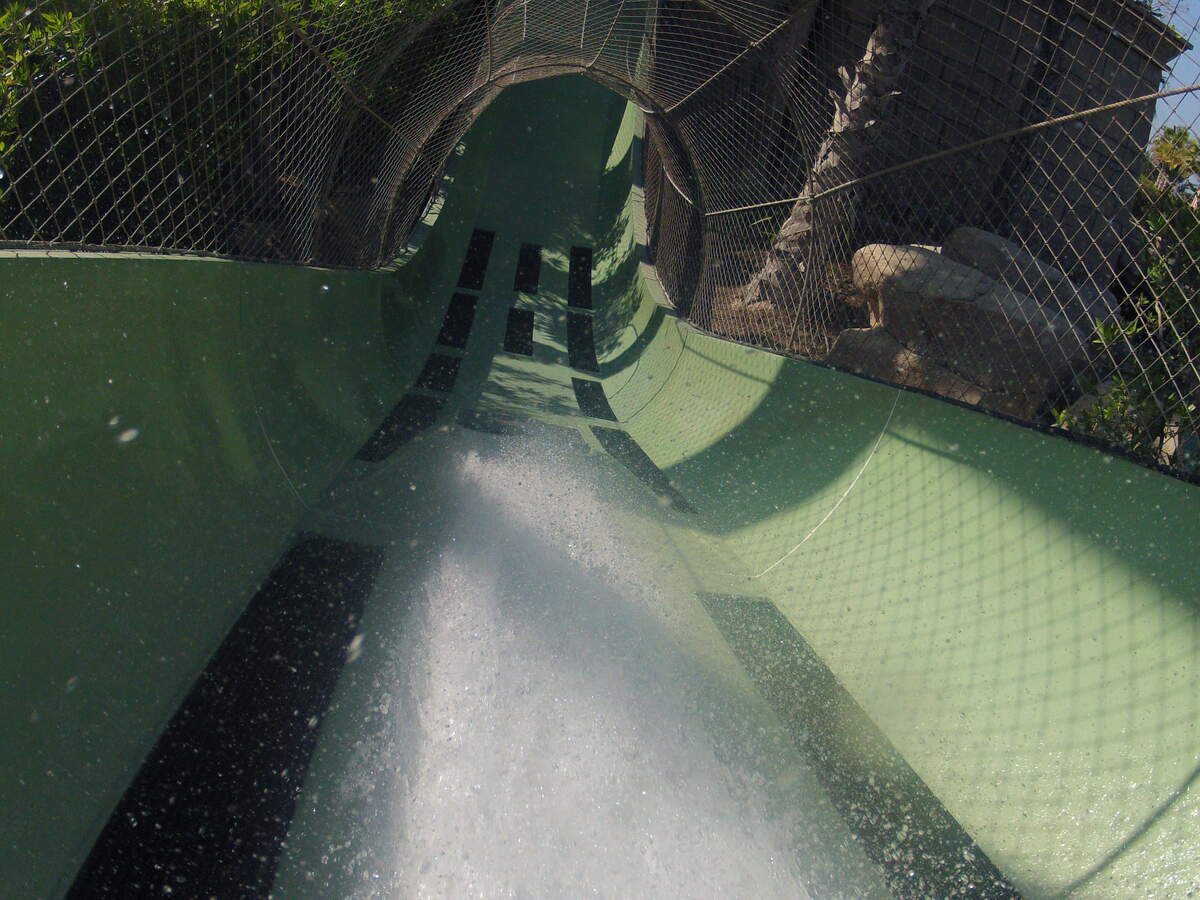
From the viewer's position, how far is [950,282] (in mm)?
6672

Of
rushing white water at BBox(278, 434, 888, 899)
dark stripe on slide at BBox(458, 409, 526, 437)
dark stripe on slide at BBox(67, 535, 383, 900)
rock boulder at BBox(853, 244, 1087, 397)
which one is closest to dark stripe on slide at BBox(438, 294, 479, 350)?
dark stripe on slide at BBox(458, 409, 526, 437)

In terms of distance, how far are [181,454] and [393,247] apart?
533cm

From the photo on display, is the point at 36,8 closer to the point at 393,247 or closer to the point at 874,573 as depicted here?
the point at 874,573

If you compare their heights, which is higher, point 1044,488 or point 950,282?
point 950,282

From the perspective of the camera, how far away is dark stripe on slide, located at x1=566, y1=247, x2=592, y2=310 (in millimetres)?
9508

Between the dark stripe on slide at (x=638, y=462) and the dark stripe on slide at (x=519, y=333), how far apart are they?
1.65 meters

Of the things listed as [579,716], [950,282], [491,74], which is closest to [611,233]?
[491,74]

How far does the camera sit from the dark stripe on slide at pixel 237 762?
8.15ft

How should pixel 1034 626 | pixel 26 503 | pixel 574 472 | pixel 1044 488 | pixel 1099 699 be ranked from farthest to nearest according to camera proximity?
pixel 574 472 < pixel 1044 488 < pixel 1034 626 < pixel 1099 699 < pixel 26 503

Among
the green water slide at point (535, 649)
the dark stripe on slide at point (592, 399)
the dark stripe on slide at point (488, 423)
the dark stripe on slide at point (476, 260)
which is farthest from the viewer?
the dark stripe on slide at point (476, 260)

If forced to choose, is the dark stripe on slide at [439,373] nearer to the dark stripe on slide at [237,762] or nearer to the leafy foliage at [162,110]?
the leafy foliage at [162,110]

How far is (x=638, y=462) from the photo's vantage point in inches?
245

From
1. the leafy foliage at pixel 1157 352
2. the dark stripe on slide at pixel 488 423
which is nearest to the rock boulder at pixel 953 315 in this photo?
the leafy foliage at pixel 1157 352

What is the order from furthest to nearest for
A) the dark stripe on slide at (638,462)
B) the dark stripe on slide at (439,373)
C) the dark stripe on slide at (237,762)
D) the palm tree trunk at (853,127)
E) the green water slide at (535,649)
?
the dark stripe on slide at (439,373), the palm tree trunk at (853,127), the dark stripe on slide at (638,462), the green water slide at (535,649), the dark stripe on slide at (237,762)
